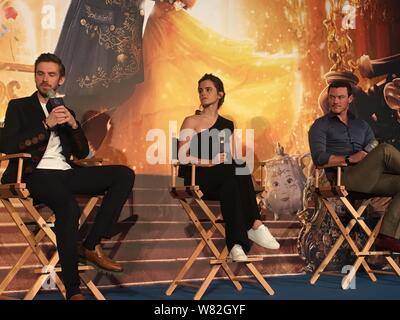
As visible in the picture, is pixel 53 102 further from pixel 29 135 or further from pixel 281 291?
pixel 281 291

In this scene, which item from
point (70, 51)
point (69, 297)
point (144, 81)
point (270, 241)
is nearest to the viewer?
point (69, 297)

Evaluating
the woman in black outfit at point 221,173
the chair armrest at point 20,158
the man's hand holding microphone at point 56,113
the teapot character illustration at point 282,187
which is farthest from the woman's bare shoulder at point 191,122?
the chair armrest at point 20,158

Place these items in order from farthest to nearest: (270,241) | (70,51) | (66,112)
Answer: (70,51), (270,241), (66,112)

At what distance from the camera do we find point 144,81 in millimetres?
5281

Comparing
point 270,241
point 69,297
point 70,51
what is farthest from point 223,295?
point 70,51

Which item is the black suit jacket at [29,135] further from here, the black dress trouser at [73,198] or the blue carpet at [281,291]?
the blue carpet at [281,291]

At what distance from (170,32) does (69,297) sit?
2426 mm

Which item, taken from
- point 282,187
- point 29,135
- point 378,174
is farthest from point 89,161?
point 282,187

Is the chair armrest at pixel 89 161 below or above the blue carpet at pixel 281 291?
Answer: above

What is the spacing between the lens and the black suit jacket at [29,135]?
4.01 meters

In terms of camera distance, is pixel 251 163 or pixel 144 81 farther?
pixel 251 163

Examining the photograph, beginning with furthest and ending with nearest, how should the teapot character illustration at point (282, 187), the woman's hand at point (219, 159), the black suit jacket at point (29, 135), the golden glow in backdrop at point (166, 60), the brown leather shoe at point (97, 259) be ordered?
the teapot character illustration at point (282, 187), the golden glow in backdrop at point (166, 60), the woman's hand at point (219, 159), the black suit jacket at point (29, 135), the brown leather shoe at point (97, 259)

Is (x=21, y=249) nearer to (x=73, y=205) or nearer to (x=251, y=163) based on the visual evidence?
(x=73, y=205)

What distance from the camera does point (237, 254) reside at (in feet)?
14.1
